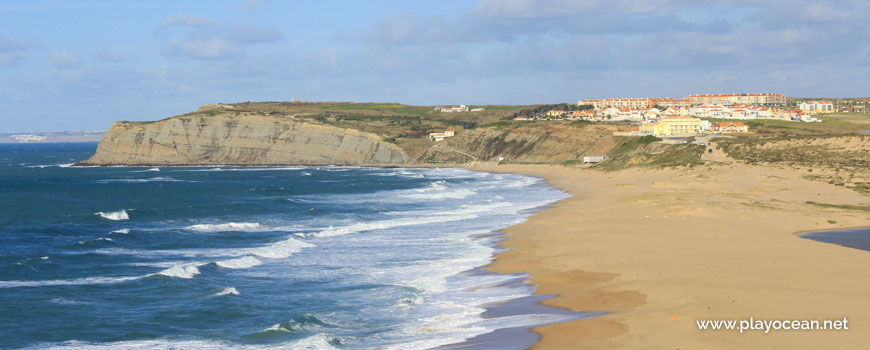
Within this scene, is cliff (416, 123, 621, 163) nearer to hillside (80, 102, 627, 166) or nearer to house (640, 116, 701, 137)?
hillside (80, 102, 627, 166)

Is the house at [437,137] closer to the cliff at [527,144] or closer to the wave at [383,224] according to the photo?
the cliff at [527,144]

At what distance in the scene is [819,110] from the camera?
173m

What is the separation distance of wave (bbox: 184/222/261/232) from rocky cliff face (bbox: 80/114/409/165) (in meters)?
99.6

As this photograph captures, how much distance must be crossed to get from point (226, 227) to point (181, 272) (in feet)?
56.8

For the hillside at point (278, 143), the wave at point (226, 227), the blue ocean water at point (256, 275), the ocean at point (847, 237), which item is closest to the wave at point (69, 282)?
the blue ocean water at point (256, 275)

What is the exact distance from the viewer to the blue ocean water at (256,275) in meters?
21.8

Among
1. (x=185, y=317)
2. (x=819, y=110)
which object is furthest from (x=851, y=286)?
(x=819, y=110)

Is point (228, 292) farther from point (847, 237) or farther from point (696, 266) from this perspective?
point (847, 237)

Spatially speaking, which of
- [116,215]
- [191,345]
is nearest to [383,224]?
[116,215]

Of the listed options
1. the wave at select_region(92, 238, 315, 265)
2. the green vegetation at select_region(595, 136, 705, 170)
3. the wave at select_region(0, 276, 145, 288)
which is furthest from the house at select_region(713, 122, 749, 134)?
the wave at select_region(0, 276, 145, 288)

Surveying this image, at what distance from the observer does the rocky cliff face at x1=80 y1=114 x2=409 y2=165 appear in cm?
15038

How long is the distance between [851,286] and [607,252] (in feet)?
35.1

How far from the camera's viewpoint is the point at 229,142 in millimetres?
155500

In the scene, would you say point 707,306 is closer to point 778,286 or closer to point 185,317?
point 778,286
